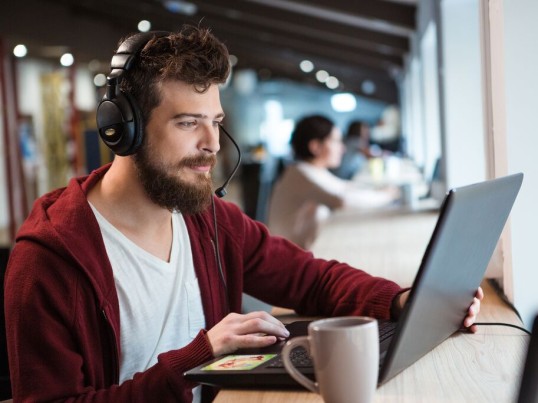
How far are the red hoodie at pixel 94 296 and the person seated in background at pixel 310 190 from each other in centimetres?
258

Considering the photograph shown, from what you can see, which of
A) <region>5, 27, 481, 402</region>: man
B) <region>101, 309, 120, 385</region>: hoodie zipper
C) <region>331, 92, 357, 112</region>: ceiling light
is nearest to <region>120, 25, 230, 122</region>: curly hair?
<region>5, 27, 481, 402</region>: man

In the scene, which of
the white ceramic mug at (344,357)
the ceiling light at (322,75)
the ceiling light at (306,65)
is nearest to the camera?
the white ceramic mug at (344,357)

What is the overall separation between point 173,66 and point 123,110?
14 cm

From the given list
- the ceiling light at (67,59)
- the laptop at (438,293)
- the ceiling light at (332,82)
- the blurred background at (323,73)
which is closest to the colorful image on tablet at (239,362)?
the laptop at (438,293)

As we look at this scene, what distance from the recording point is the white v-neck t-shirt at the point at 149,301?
150 centimetres

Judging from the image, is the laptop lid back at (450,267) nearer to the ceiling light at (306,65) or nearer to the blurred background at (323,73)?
the blurred background at (323,73)

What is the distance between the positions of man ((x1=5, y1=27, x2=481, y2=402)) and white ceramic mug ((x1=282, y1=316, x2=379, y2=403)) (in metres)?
0.33

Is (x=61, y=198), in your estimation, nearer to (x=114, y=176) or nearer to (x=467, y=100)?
(x=114, y=176)

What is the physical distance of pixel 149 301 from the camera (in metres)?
1.53

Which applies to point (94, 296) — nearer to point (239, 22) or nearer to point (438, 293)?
point (438, 293)

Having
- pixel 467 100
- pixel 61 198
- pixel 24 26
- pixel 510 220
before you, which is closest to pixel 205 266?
pixel 61 198

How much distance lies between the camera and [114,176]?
158 cm

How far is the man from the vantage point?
125 centimetres

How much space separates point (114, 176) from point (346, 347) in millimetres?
823
